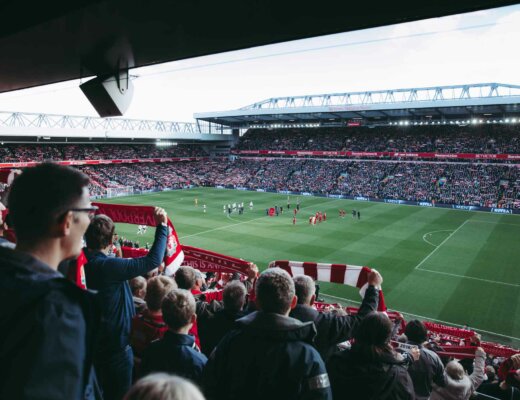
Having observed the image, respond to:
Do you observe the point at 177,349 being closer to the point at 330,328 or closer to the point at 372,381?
the point at 330,328

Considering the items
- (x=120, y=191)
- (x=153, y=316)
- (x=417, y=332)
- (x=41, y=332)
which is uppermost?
(x=41, y=332)

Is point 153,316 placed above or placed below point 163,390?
below

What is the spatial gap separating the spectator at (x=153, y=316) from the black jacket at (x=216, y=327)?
0.61m

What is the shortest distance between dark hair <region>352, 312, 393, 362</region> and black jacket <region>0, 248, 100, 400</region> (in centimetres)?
208

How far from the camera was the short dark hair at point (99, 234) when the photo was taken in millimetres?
3914

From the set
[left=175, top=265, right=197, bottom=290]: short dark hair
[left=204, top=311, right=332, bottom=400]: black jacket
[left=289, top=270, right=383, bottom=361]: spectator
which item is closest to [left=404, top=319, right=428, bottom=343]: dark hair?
[left=289, top=270, right=383, bottom=361]: spectator

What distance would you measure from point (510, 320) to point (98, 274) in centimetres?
1668

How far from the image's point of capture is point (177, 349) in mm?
2939

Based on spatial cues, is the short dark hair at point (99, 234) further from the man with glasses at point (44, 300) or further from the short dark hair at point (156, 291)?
the man with glasses at point (44, 300)

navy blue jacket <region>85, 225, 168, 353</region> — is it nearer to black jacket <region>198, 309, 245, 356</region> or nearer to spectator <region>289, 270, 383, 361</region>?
black jacket <region>198, 309, 245, 356</region>

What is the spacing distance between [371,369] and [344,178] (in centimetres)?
5496

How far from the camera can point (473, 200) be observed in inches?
1686

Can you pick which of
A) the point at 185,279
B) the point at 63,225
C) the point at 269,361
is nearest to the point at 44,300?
the point at 63,225

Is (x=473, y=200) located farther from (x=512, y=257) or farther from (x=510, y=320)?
(x=510, y=320)
